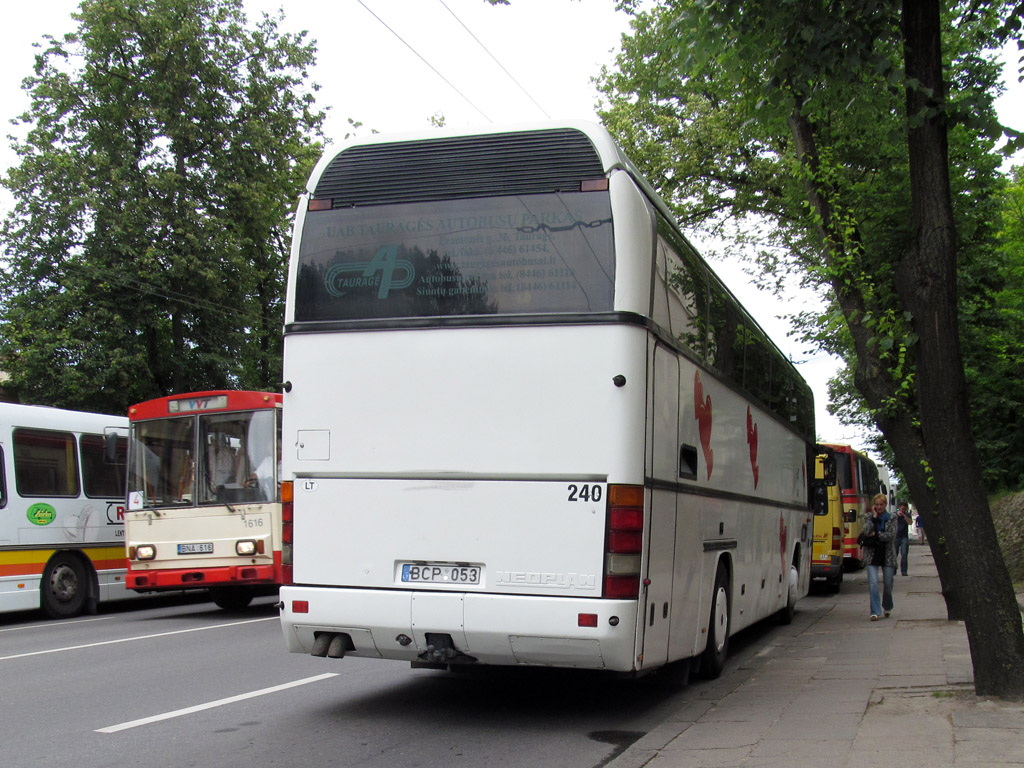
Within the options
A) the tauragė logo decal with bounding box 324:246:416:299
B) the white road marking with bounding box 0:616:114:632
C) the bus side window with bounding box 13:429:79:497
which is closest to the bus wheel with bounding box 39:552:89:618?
the white road marking with bounding box 0:616:114:632

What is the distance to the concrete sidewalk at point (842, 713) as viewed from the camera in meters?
6.40

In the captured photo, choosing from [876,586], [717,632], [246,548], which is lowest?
[876,586]

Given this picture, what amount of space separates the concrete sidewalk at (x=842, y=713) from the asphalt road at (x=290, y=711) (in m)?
0.41

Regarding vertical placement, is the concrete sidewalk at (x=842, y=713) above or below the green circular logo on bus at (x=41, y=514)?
below

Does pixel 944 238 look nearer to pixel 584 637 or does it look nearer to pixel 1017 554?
pixel 584 637

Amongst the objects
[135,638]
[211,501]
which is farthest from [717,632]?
[211,501]

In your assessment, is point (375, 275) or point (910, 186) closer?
point (375, 275)

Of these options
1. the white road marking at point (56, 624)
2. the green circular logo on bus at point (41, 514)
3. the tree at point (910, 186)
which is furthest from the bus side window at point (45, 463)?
the tree at point (910, 186)

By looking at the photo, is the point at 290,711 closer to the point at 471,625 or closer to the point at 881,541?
the point at 471,625

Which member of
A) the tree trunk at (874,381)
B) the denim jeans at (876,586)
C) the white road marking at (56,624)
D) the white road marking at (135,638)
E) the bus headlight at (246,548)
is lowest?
the white road marking at (56,624)

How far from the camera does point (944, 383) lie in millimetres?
8203

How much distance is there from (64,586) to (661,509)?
40.5ft

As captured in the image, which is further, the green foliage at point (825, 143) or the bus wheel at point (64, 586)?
the bus wheel at point (64, 586)

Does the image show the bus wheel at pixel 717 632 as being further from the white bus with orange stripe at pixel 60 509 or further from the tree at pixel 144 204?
the tree at pixel 144 204
